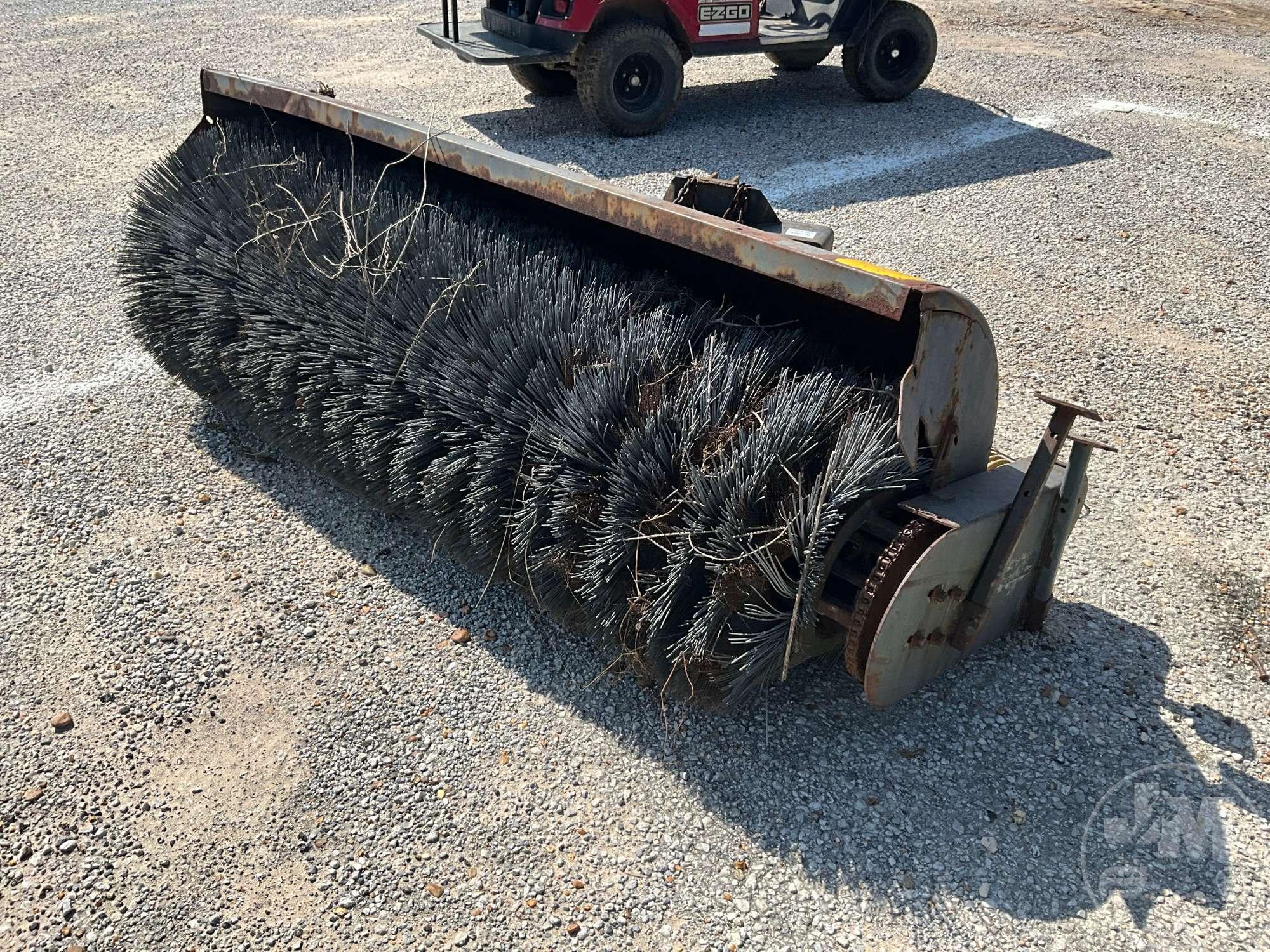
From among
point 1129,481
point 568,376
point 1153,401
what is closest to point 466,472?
point 568,376

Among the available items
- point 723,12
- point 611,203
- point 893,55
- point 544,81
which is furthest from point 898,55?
point 611,203

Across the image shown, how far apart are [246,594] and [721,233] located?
175cm

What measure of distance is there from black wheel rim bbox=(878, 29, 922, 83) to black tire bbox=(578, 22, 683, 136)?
1.72 m

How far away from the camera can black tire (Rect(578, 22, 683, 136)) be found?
7.01m

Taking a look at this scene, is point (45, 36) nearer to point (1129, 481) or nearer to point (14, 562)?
point (14, 562)

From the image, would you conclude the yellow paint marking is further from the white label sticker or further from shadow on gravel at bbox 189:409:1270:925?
the white label sticker

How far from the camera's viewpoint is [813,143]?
23.8 ft

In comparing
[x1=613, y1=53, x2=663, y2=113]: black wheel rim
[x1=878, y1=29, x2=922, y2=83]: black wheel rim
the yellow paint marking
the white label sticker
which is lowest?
[x1=613, y1=53, x2=663, y2=113]: black wheel rim

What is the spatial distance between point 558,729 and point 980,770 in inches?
40.5

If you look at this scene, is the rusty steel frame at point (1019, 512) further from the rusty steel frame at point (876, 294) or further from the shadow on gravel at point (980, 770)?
the shadow on gravel at point (980, 770)

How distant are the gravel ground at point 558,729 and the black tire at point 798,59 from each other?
13.8ft

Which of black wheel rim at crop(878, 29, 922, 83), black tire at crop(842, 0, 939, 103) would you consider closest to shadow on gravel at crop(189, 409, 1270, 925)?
black tire at crop(842, 0, 939, 103)

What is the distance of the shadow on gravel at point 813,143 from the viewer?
6.58 meters

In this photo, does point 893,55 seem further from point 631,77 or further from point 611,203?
point 611,203
